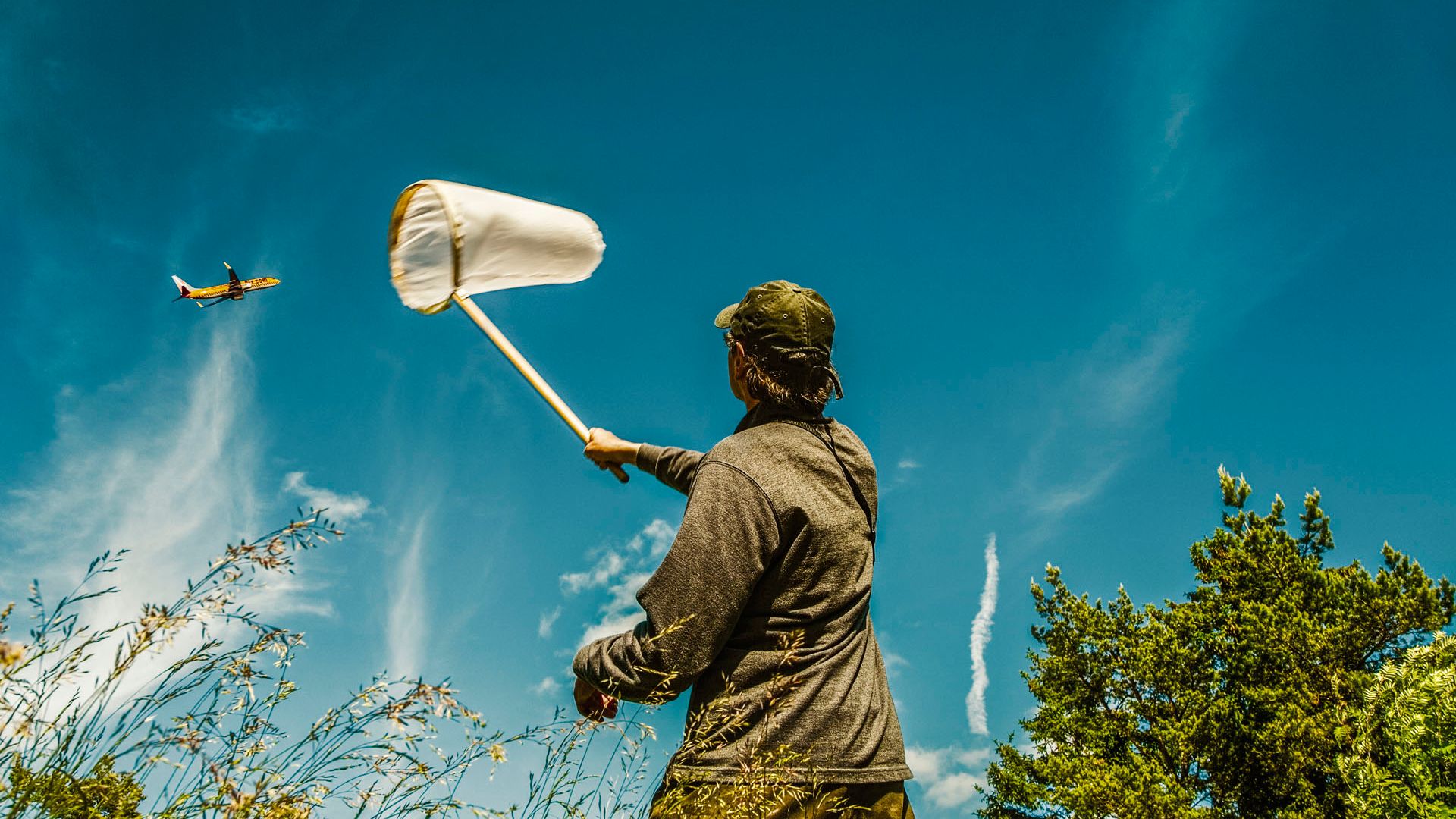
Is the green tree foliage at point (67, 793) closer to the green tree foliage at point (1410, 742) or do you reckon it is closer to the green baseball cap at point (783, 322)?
the green baseball cap at point (783, 322)

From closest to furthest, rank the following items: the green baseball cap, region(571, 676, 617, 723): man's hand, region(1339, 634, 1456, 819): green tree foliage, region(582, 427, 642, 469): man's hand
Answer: region(571, 676, 617, 723): man's hand, the green baseball cap, region(582, 427, 642, 469): man's hand, region(1339, 634, 1456, 819): green tree foliage

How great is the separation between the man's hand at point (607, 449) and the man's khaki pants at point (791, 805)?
0.99 meters

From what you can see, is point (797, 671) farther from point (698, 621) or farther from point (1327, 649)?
point (1327, 649)

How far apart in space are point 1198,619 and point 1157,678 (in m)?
1.63

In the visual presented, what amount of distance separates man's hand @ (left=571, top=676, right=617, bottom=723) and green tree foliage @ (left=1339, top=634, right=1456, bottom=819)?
1554cm

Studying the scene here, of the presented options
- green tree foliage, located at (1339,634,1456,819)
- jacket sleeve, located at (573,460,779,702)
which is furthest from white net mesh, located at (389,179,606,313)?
green tree foliage, located at (1339,634,1456,819)

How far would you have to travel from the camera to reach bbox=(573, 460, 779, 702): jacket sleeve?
1962mm

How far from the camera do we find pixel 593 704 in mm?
2252

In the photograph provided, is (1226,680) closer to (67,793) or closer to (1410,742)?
(1410,742)

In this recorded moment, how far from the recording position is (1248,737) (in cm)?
1631

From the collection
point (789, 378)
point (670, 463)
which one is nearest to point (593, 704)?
point (670, 463)

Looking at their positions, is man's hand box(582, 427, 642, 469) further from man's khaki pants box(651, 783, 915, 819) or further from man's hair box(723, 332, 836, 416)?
man's khaki pants box(651, 783, 915, 819)

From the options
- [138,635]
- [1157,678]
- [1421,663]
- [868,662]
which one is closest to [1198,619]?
[1157,678]

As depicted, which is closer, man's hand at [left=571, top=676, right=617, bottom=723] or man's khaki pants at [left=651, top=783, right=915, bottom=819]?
man's khaki pants at [left=651, top=783, right=915, bottom=819]
